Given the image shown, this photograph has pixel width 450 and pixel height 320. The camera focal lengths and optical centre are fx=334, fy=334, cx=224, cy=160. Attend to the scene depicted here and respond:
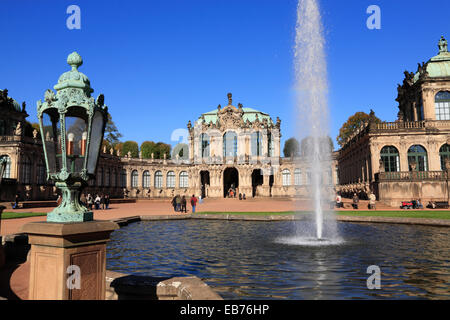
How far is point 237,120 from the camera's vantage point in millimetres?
63656

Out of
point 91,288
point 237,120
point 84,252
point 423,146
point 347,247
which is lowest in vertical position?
point 347,247

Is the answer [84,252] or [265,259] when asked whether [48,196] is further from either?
[84,252]

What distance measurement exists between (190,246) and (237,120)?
175 ft

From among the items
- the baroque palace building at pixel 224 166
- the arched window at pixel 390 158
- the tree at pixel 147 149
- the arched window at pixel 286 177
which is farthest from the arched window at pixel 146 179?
the arched window at pixel 390 158

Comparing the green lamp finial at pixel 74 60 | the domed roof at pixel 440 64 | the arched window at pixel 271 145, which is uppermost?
the domed roof at pixel 440 64

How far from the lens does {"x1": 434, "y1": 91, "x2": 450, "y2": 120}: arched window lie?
3791cm

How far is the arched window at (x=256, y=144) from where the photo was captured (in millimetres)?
62750

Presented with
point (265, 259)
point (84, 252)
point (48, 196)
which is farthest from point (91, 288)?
point (48, 196)

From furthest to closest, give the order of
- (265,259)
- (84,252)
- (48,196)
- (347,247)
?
1. (48,196)
2. (347,247)
3. (265,259)
4. (84,252)

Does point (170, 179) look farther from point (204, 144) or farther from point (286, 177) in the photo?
point (286, 177)

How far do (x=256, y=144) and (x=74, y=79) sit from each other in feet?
193

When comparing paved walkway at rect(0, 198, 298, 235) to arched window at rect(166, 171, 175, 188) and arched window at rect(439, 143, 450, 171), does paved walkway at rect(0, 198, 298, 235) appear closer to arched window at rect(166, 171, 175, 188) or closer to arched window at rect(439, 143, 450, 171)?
arched window at rect(439, 143, 450, 171)

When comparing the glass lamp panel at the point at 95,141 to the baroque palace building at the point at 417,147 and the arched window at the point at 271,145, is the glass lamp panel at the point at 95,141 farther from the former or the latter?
the arched window at the point at 271,145
